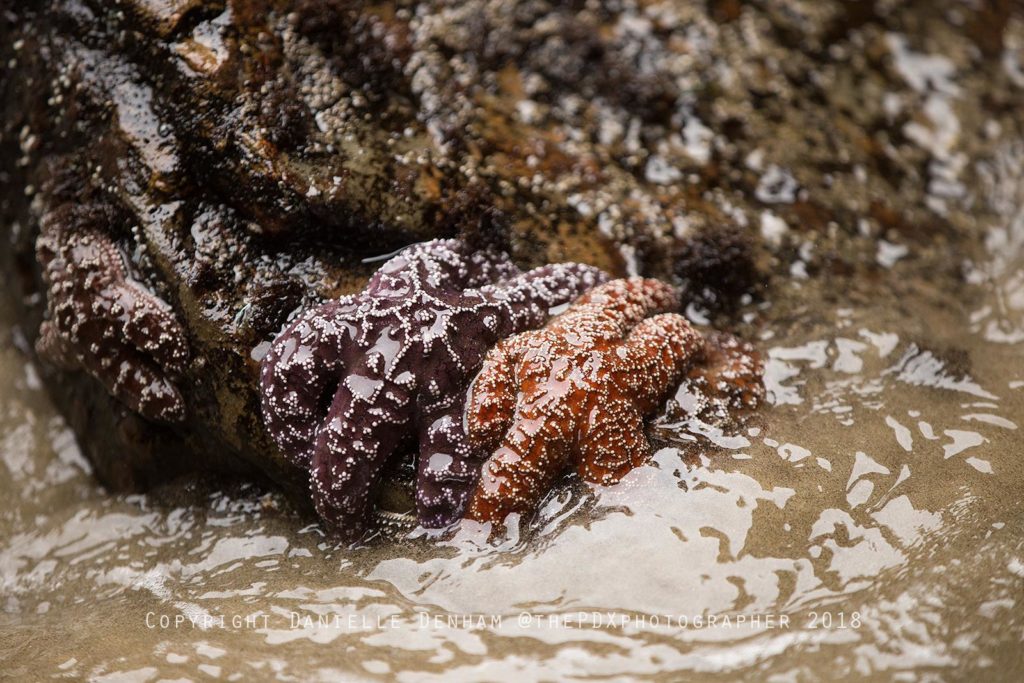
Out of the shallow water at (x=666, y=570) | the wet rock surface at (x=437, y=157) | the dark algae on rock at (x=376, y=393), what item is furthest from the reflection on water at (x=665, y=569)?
the wet rock surface at (x=437, y=157)

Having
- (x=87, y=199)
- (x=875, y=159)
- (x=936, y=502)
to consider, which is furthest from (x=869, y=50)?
(x=87, y=199)

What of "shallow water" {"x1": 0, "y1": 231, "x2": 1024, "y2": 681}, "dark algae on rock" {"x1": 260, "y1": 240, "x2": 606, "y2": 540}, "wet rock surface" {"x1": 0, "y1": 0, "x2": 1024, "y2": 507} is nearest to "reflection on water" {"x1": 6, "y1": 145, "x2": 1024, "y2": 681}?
"shallow water" {"x1": 0, "y1": 231, "x2": 1024, "y2": 681}

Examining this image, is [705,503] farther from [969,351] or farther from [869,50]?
[869,50]

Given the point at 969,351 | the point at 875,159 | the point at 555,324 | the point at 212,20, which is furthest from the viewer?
the point at 875,159

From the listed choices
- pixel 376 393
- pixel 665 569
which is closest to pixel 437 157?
pixel 376 393

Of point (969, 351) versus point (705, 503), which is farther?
point (969, 351)

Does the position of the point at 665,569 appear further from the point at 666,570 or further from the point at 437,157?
the point at 437,157

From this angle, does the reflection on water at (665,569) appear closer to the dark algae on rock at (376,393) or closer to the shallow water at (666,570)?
the shallow water at (666,570)
